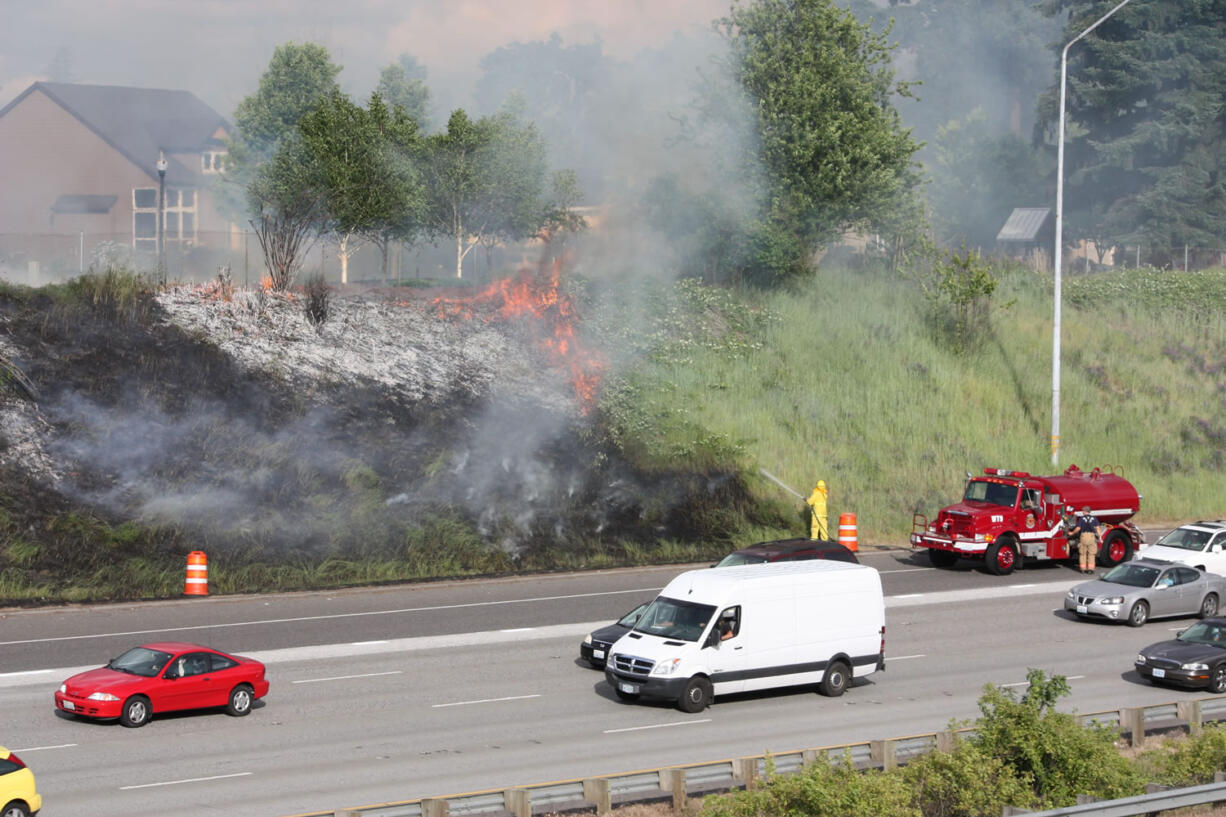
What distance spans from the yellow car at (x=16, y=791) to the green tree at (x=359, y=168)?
30.4 metres

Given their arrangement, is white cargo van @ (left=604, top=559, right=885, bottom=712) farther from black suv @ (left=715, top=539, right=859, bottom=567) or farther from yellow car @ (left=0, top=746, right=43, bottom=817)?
yellow car @ (left=0, top=746, right=43, bottom=817)

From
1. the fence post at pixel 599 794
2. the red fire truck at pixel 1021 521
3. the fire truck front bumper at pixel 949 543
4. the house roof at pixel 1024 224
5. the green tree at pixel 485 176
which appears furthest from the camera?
the house roof at pixel 1024 224

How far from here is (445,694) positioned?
19.5 metres

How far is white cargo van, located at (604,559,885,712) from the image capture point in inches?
726

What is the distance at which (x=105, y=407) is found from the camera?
1270 inches

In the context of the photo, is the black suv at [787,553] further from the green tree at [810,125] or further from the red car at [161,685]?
the green tree at [810,125]

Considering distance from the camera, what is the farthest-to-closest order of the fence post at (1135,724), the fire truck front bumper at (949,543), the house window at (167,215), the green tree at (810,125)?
the house window at (167,215), the green tree at (810,125), the fire truck front bumper at (949,543), the fence post at (1135,724)

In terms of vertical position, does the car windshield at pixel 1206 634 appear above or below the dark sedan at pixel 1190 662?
above

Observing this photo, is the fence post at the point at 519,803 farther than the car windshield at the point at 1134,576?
No

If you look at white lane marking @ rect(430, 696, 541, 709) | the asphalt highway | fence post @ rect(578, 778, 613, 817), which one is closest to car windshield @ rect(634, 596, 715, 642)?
the asphalt highway

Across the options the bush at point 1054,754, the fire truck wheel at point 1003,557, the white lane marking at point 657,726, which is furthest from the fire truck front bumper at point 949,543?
the bush at point 1054,754

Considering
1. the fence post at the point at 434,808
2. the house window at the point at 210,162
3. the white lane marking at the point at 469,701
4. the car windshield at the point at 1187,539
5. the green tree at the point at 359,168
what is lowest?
the white lane marking at the point at 469,701

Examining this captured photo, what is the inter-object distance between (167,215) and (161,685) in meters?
55.3

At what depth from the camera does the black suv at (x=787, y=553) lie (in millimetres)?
24609
